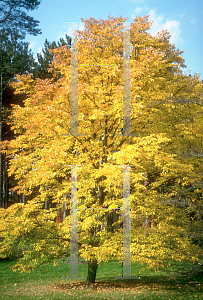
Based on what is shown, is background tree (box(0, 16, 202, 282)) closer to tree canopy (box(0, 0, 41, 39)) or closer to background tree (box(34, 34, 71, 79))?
tree canopy (box(0, 0, 41, 39))

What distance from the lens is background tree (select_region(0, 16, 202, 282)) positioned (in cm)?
782

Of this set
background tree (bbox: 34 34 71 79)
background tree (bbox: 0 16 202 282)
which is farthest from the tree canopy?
background tree (bbox: 34 34 71 79)

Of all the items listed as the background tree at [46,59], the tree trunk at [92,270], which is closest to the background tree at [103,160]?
the tree trunk at [92,270]

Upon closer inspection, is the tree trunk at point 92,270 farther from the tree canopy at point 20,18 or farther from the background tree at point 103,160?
the tree canopy at point 20,18

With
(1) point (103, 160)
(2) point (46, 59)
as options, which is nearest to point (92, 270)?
(1) point (103, 160)

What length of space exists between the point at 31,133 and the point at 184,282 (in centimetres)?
890

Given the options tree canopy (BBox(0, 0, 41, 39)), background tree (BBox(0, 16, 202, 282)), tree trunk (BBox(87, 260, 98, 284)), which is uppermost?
tree canopy (BBox(0, 0, 41, 39))

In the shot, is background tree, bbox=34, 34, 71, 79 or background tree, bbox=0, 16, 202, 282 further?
background tree, bbox=34, 34, 71, 79

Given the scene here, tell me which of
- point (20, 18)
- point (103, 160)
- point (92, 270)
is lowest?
point (92, 270)

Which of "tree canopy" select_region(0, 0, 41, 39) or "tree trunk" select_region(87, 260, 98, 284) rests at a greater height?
"tree canopy" select_region(0, 0, 41, 39)

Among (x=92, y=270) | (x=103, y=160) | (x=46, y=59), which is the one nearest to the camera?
(x=103, y=160)

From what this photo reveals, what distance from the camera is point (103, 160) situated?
9180 mm

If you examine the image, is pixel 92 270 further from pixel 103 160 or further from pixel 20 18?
pixel 20 18

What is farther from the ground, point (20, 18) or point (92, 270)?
point (20, 18)
